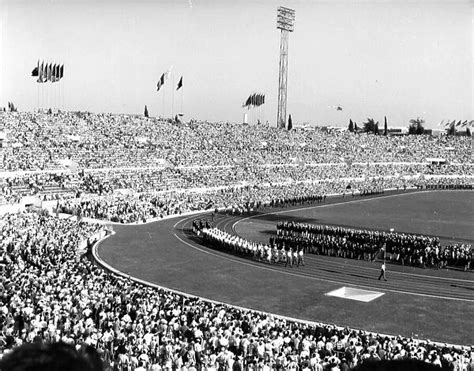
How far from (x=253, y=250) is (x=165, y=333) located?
568 inches

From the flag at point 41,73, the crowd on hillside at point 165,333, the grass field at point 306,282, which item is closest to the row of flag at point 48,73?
the flag at point 41,73

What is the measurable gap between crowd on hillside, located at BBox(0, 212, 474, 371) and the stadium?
0.05 m

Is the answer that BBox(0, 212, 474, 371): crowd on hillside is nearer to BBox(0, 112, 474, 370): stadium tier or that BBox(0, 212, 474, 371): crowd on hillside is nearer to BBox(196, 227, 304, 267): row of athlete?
BBox(0, 112, 474, 370): stadium tier

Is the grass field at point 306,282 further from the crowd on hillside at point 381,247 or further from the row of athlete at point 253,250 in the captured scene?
the crowd on hillside at point 381,247

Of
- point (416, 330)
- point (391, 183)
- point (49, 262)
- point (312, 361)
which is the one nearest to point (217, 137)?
point (391, 183)

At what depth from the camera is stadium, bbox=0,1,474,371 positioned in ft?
37.6

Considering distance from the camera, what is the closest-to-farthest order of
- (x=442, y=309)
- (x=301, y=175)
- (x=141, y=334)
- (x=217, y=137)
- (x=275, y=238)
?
(x=141, y=334)
(x=442, y=309)
(x=275, y=238)
(x=301, y=175)
(x=217, y=137)

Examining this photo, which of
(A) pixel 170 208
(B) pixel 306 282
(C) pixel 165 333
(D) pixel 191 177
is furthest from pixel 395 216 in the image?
(C) pixel 165 333

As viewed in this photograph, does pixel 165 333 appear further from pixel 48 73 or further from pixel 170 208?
pixel 48 73

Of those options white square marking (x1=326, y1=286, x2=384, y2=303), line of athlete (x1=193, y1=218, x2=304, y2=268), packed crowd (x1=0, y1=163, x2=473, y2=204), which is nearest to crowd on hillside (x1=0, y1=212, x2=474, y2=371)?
white square marking (x1=326, y1=286, x2=384, y2=303)

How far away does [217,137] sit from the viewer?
231 feet

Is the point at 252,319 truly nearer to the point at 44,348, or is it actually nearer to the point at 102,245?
the point at 44,348

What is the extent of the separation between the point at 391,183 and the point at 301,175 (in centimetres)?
1301

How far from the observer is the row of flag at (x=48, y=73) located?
2178 inches
